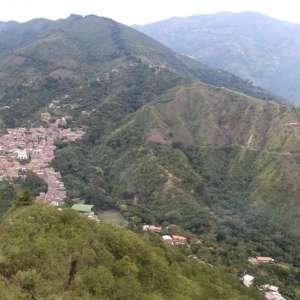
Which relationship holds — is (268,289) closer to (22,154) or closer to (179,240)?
(179,240)

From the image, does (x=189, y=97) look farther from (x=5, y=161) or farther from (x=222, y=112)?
(x=5, y=161)

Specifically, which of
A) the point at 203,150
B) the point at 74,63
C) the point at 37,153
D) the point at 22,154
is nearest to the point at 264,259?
the point at 203,150

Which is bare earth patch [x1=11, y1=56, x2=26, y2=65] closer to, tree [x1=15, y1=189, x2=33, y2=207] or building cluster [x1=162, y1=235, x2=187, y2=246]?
building cluster [x1=162, y1=235, x2=187, y2=246]

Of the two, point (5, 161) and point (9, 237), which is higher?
point (9, 237)

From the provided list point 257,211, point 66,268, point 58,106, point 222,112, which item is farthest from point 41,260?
point 58,106

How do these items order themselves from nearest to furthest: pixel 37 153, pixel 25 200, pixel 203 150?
pixel 25 200, pixel 37 153, pixel 203 150

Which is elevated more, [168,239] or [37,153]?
[37,153]

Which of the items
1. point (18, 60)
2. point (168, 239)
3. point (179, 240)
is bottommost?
point (179, 240)
